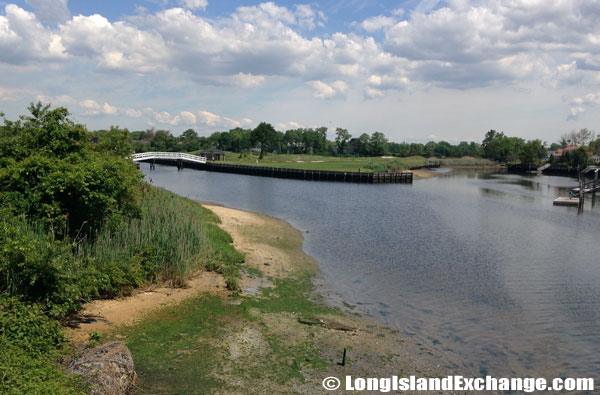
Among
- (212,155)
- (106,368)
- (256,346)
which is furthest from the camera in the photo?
(212,155)

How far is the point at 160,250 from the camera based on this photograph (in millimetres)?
16000

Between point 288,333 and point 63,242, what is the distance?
7.07 m

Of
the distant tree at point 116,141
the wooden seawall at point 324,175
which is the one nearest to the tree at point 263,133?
the wooden seawall at point 324,175

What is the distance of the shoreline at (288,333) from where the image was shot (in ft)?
35.4

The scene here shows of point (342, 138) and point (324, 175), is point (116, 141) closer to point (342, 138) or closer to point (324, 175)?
point (324, 175)

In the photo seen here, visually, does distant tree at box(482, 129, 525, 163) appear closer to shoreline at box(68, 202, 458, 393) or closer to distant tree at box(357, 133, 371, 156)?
distant tree at box(357, 133, 371, 156)

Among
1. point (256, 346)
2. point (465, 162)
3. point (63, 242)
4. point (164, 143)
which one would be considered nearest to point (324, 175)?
point (63, 242)

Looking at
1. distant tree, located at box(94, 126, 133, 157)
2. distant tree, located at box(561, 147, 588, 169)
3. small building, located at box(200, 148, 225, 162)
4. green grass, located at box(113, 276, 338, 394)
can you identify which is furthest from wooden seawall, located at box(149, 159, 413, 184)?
green grass, located at box(113, 276, 338, 394)

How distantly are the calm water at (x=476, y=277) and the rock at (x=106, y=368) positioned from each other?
855 cm

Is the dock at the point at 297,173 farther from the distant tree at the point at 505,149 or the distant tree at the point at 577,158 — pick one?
the distant tree at the point at 505,149

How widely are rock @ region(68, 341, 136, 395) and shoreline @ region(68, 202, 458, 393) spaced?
0.81 metres

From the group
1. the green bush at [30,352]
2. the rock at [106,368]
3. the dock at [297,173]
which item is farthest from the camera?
the dock at [297,173]

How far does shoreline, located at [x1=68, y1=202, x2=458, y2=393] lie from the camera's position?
10.8 meters

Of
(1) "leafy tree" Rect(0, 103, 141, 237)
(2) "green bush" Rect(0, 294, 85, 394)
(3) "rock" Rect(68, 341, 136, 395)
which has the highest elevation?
(1) "leafy tree" Rect(0, 103, 141, 237)
